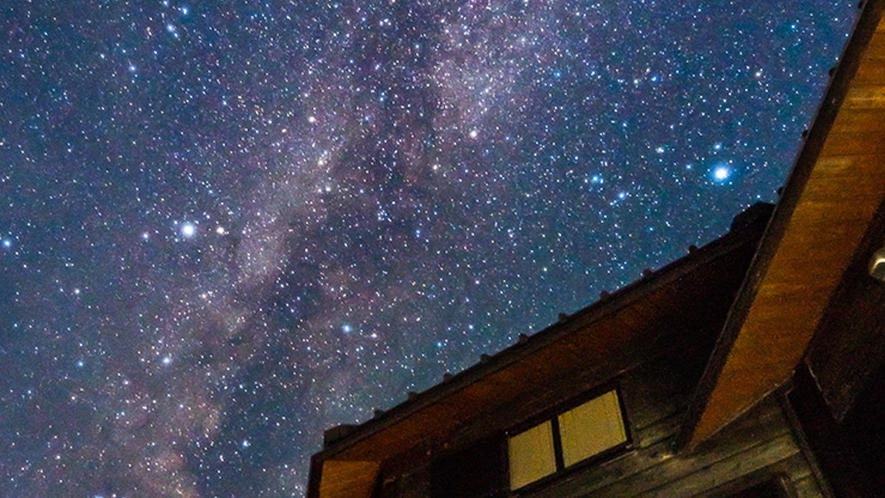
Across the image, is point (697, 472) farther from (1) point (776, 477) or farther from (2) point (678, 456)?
(1) point (776, 477)

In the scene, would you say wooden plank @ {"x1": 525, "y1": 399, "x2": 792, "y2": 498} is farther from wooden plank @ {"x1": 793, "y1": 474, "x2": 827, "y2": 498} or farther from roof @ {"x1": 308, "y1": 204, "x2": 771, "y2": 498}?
roof @ {"x1": 308, "y1": 204, "x2": 771, "y2": 498}

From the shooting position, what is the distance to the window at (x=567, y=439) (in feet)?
28.3

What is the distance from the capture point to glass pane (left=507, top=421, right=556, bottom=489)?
906 cm

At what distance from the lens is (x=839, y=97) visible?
4836mm

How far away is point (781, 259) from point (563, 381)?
4360 mm

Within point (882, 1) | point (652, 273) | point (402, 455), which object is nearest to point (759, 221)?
point (652, 273)

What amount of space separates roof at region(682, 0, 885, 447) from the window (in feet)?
4.55

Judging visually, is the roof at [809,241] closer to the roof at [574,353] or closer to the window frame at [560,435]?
the window frame at [560,435]

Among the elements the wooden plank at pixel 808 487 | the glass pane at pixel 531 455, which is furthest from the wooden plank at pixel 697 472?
the glass pane at pixel 531 455

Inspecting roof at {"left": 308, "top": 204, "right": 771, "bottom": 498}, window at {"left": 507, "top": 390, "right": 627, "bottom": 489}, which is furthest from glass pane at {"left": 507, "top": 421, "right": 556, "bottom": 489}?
roof at {"left": 308, "top": 204, "right": 771, "bottom": 498}

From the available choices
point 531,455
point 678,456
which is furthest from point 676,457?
point 531,455

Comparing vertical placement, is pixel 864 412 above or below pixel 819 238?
below

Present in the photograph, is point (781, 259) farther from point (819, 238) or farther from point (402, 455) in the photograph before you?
point (402, 455)

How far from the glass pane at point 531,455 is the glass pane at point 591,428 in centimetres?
24
